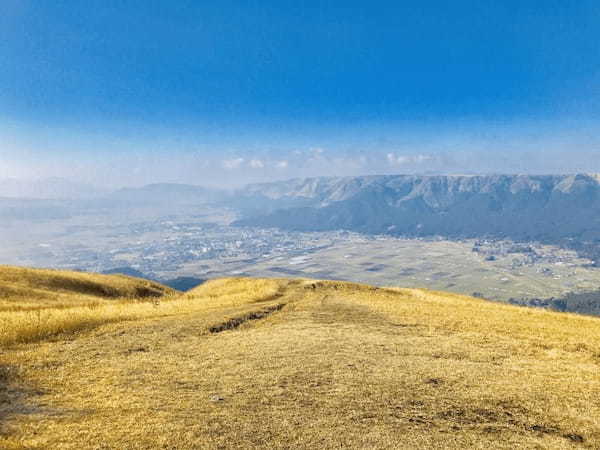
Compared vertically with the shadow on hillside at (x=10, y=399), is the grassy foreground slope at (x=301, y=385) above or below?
below

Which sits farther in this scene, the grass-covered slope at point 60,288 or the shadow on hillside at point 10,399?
the grass-covered slope at point 60,288

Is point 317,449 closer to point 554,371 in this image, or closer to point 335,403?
point 335,403

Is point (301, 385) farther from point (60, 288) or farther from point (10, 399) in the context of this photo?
point (60, 288)

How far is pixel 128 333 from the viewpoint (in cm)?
2356

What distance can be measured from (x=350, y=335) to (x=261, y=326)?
6515 millimetres

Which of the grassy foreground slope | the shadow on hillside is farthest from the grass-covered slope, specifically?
the shadow on hillside

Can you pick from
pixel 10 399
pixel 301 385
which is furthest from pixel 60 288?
pixel 301 385

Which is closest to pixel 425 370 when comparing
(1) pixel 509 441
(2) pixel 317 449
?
(1) pixel 509 441

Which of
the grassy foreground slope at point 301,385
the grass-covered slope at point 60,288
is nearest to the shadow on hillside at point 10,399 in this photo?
the grassy foreground slope at point 301,385

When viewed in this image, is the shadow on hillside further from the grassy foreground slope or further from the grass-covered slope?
the grass-covered slope

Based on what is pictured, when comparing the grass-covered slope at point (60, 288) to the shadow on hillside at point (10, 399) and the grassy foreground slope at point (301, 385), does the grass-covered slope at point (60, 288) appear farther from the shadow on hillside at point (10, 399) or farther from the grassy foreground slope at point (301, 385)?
the shadow on hillside at point (10, 399)

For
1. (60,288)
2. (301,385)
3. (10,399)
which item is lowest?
(60,288)

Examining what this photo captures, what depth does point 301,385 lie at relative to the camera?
16203mm

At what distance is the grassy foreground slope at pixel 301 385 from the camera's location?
12.2m
